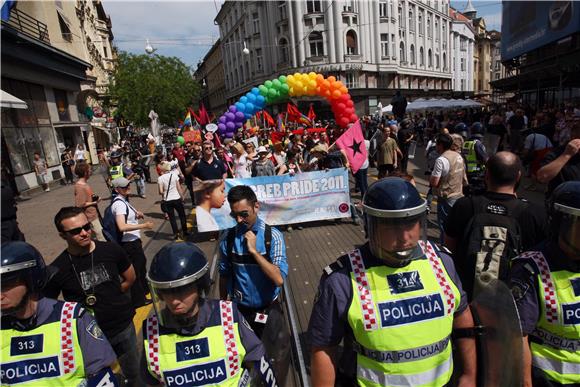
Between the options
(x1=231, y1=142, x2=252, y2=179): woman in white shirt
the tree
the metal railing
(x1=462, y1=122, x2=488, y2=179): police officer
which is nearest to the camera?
(x1=462, y1=122, x2=488, y2=179): police officer

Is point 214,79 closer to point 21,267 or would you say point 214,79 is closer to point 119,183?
point 119,183

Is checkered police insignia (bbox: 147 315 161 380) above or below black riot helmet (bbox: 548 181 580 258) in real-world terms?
below

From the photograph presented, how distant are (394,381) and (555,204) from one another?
122cm

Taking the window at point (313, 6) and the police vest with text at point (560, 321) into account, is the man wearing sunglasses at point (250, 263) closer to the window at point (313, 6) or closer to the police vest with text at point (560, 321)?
the police vest with text at point (560, 321)

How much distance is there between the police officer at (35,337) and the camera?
5.96ft

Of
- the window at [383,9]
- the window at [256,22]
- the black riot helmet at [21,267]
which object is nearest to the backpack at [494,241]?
the black riot helmet at [21,267]

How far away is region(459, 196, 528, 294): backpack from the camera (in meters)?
2.54

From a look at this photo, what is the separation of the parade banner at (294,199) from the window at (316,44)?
1450 inches

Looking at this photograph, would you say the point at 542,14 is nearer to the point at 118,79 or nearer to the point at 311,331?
the point at 311,331

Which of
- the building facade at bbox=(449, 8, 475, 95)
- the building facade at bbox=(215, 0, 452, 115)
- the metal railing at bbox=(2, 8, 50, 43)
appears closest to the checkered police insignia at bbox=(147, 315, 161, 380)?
the metal railing at bbox=(2, 8, 50, 43)

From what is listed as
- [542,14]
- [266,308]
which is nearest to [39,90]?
[266,308]

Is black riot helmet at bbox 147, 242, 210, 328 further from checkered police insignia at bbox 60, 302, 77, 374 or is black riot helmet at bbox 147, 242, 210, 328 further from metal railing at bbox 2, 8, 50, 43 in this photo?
metal railing at bbox 2, 8, 50, 43

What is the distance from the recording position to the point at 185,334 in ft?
5.96

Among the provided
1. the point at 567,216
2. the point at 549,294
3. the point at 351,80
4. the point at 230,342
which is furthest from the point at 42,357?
the point at 351,80
